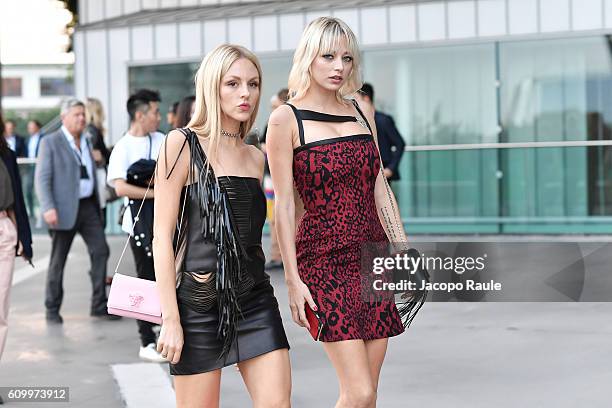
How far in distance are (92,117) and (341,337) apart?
732 centimetres

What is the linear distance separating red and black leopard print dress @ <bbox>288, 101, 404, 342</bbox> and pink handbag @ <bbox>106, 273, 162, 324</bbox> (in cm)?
64

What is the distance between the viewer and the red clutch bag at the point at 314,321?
430 centimetres

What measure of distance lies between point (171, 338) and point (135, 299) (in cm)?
28

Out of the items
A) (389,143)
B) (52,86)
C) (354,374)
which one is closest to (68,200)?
(389,143)

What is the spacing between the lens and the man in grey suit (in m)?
9.57

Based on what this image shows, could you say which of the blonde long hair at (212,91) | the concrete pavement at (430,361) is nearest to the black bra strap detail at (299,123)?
the blonde long hair at (212,91)

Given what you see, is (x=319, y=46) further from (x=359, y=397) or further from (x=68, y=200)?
(x=68, y=200)

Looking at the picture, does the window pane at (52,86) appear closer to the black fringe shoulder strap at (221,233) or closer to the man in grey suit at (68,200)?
the man in grey suit at (68,200)

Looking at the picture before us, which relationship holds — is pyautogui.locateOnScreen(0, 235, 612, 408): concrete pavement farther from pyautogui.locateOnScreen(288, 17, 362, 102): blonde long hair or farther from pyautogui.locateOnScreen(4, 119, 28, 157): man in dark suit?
pyautogui.locateOnScreen(4, 119, 28, 157): man in dark suit

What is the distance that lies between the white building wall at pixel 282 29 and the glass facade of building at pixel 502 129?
22 cm

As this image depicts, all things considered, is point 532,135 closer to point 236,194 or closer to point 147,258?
point 147,258

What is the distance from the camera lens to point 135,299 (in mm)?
4062

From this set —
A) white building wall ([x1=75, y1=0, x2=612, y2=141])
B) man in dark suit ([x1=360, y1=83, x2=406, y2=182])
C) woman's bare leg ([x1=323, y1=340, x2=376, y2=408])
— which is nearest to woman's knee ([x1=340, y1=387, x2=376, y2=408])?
woman's bare leg ([x1=323, y1=340, x2=376, y2=408])

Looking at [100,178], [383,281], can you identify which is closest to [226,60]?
[383,281]
